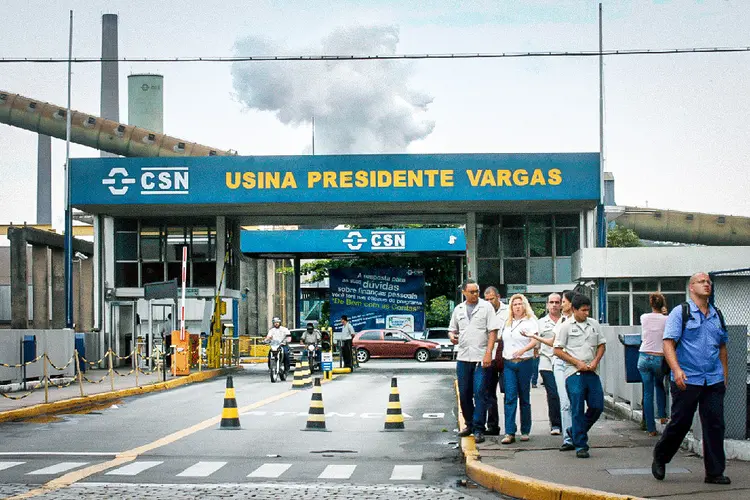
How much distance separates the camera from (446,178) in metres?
38.9

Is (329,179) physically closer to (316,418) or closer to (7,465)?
(316,418)

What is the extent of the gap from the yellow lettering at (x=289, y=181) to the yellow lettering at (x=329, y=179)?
1007 millimetres

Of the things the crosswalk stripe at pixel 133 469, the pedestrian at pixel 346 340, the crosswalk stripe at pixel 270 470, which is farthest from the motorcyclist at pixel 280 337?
the crosswalk stripe at pixel 270 470

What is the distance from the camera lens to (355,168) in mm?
38938

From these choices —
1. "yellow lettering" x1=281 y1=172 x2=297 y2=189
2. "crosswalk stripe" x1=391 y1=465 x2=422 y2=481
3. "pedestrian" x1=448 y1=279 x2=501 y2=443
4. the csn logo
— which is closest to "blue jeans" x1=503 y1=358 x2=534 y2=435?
"pedestrian" x1=448 y1=279 x2=501 y2=443

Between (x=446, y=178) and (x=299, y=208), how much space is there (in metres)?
6.00

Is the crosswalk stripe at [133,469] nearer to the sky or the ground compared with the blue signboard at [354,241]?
nearer to the ground

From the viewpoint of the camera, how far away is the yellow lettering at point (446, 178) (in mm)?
38812

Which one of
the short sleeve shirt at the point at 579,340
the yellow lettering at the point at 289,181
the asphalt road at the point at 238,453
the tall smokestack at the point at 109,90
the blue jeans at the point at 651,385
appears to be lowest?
the asphalt road at the point at 238,453

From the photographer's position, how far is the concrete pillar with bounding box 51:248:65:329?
43.8 metres

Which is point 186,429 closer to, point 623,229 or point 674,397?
point 674,397

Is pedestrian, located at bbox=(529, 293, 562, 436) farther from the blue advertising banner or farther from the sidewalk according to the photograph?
the blue advertising banner

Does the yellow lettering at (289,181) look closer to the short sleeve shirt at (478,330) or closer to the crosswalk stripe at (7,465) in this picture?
the short sleeve shirt at (478,330)

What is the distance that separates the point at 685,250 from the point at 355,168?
36.7 feet
